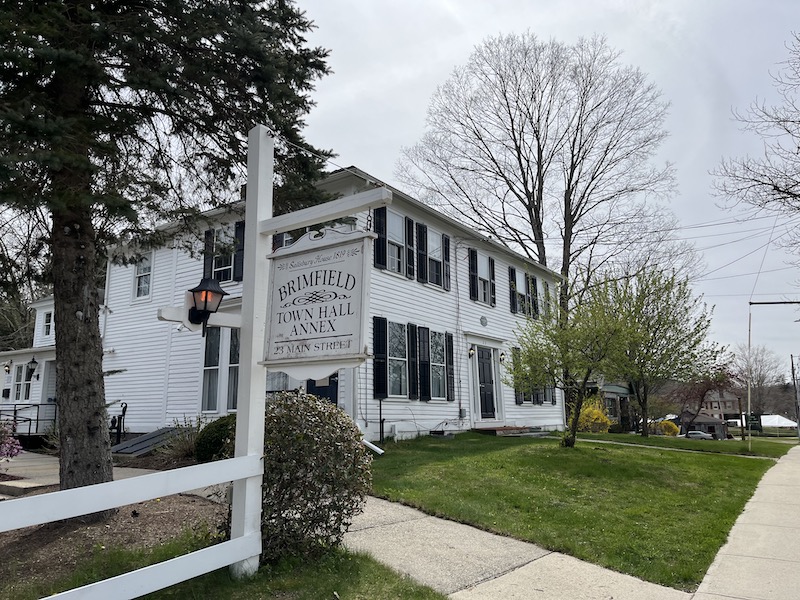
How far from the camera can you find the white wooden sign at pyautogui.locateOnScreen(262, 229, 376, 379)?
12.7 feet

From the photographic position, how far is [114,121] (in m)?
6.01

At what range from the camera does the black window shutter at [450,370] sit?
14.9 metres

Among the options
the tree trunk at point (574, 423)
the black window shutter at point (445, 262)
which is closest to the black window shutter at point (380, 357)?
the black window shutter at point (445, 262)

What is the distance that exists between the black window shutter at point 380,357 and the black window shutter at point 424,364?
1340 mm

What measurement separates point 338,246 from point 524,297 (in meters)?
16.3

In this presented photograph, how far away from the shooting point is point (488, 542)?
5512 mm

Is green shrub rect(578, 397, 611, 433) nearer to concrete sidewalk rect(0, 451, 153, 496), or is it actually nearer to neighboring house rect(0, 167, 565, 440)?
neighboring house rect(0, 167, 565, 440)

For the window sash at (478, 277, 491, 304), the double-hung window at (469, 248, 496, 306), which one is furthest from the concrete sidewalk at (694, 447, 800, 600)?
the window sash at (478, 277, 491, 304)

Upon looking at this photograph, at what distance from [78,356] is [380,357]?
7665mm

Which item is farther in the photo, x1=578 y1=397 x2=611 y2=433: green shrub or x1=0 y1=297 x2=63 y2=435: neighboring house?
x1=578 y1=397 x2=611 y2=433: green shrub

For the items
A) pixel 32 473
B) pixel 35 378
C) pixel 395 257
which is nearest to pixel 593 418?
pixel 395 257

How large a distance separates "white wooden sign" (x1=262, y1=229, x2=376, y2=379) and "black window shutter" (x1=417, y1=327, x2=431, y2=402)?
9705mm

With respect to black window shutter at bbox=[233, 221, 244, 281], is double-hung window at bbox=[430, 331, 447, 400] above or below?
below

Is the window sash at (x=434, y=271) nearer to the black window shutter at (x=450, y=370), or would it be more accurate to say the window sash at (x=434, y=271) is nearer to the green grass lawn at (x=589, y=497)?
the black window shutter at (x=450, y=370)
